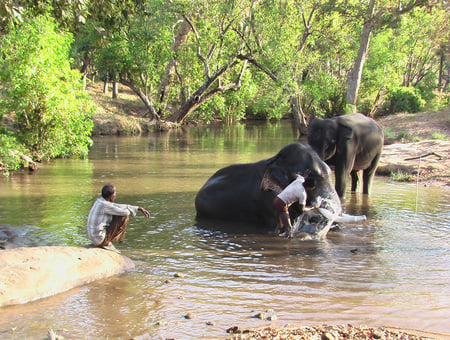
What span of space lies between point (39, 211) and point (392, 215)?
25.7 feet

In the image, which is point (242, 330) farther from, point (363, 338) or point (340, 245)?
point (340, 245)

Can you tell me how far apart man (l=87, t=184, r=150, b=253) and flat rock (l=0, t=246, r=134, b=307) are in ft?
0.63

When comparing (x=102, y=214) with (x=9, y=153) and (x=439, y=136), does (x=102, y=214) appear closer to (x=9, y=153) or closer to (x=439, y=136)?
(x=9, y=153)

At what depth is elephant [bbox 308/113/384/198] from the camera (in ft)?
39.4

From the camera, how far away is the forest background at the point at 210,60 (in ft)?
51.6

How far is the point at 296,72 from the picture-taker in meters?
31.5

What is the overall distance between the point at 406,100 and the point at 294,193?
114 feet

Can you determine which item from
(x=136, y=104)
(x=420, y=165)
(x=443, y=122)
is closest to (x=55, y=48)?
(x=420, y=165)

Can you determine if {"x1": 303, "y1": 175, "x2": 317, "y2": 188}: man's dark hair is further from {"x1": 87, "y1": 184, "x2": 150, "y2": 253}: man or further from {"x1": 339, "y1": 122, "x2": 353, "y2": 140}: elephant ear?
{"x1": 339, "y1": 122, "x2": 353, "y2": 140}: elephant ear

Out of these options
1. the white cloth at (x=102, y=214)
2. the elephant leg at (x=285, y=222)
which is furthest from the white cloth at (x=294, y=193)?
the white cloth at (x=102, y=214)

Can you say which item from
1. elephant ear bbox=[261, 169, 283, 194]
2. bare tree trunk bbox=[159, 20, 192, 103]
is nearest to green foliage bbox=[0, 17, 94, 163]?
elephant ear bbox=[261, 169, 283, 194]

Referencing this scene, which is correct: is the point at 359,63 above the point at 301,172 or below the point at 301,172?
above

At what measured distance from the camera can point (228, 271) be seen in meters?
7.09

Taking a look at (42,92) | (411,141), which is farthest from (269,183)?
(411,141)
